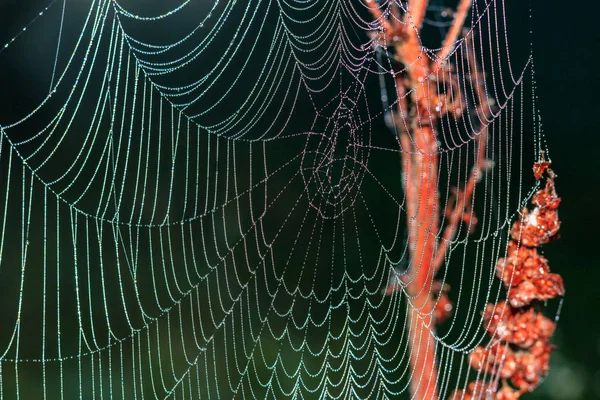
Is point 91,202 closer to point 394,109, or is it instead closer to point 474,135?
point 394,109

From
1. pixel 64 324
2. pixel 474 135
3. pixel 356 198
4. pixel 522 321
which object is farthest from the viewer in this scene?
pixel 64 324

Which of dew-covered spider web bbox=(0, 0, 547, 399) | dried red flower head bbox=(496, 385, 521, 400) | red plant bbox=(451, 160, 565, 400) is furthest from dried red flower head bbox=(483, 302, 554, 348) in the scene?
dew-covered spider web bbox=(0, 0, 547, 399)

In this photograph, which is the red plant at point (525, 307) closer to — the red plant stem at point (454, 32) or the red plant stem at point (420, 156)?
the red plant stem at point (420, 156)

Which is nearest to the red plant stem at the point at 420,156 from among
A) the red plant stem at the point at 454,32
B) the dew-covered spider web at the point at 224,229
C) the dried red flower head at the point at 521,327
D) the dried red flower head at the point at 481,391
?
the red plant stem at the point at 454,32

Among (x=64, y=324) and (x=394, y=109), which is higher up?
(x=394, y=109)

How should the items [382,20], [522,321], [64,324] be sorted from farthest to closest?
1. [64,324]
2. [382,20]
3. [522,321]

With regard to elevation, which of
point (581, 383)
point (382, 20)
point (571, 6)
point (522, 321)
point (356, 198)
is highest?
point (571, 6)

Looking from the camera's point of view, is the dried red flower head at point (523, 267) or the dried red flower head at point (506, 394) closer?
the dried red flower head at point (523, 267)

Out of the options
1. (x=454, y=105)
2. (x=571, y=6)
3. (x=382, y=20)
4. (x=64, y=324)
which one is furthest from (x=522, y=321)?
(x=64, y=324)

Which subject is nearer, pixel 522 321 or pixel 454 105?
pixel 522 321
